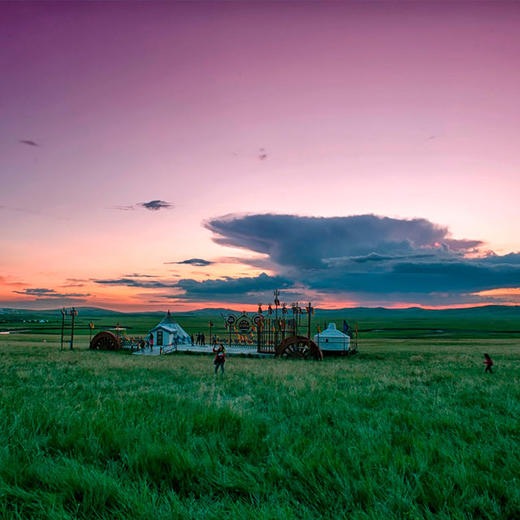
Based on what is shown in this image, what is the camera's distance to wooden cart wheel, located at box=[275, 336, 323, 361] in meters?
26.9

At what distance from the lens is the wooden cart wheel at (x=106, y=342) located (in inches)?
1570

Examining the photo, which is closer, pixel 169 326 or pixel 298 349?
pixel 298 349

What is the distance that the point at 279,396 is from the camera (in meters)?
9.58

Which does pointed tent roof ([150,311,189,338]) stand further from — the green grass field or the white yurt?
the green grass field

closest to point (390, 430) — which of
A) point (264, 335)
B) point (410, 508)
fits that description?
point (410, 508)

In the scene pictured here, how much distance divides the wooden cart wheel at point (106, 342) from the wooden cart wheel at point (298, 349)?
70.2 feet

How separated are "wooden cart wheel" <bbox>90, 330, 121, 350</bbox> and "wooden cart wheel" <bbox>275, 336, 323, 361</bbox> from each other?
2141 centimetres

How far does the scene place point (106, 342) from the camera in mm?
40219

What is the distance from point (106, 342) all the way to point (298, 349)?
24.3 meters

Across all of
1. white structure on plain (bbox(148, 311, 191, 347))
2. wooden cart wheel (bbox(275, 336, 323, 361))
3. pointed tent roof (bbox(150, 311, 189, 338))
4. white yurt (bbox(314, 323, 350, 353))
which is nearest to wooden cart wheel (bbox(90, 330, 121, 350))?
white structure on plain (bbox(148, 311, 191, 347))

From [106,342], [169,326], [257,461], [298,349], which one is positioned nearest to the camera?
[257,461]

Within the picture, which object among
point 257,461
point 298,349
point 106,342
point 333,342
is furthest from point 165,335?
point 257,461

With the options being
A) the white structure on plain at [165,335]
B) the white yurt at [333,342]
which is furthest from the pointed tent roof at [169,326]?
the white yurt at [333,342]

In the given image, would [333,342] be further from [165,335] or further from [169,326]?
[169,326]
